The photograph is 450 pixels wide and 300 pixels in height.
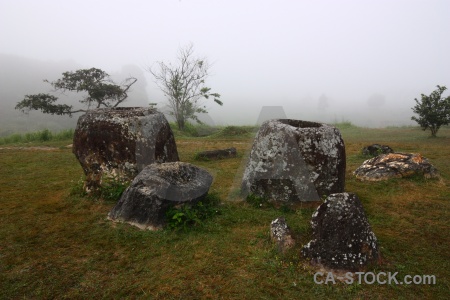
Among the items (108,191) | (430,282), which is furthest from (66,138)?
(430,282)

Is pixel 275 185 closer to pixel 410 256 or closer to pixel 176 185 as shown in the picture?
pixel 176 185

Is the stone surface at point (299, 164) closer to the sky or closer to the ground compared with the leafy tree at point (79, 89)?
closer to the ground

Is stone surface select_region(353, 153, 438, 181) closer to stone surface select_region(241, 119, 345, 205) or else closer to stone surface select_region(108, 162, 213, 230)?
stone surface select_region(241, 119, 345, 205)

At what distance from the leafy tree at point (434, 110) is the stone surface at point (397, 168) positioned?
11.3 metres

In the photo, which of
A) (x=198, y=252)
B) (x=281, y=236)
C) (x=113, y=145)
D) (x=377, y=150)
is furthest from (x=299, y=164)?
(x=377, y=150)

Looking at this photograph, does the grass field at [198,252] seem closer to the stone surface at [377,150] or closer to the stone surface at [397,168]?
the stone surface at [397,168]

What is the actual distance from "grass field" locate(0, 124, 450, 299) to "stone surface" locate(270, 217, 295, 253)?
115mm

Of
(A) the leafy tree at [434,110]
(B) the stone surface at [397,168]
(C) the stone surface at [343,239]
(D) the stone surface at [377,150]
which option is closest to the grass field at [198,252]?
(C) the stone surface at [343,239]

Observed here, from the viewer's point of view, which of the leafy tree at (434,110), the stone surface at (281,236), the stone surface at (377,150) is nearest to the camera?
the stone surface at (281,236)

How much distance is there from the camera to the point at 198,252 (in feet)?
15.2

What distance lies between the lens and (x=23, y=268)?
4.25m

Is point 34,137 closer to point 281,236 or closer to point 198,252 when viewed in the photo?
point 198,252

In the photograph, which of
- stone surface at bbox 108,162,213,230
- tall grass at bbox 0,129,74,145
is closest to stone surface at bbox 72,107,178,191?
stone surface at bbox 108,162,213,230

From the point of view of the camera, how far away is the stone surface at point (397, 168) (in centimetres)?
825
